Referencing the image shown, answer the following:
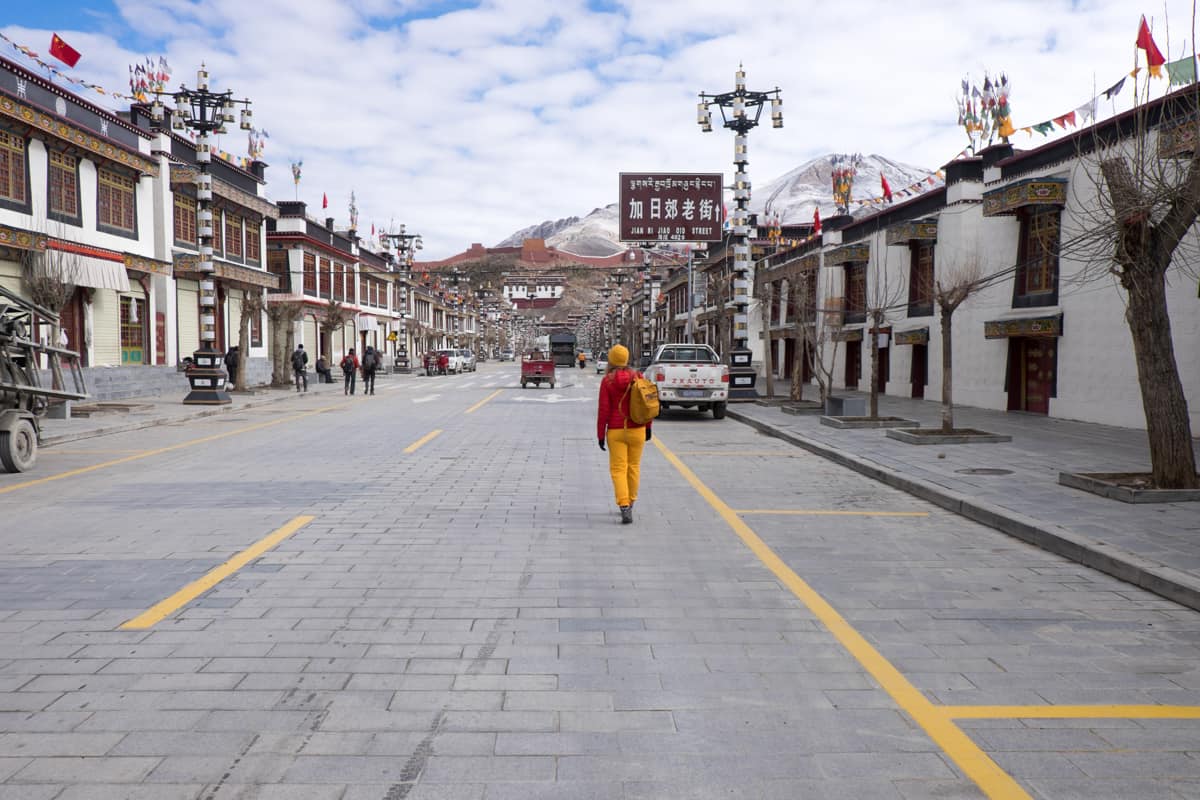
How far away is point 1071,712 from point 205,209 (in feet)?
89.5

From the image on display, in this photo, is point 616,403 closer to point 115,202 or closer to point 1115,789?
point 1115,789

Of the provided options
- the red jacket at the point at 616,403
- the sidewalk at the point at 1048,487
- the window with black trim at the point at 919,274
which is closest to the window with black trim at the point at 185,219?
the sidewalk at the point at 1048,487

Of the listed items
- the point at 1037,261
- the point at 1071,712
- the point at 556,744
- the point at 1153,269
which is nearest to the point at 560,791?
the point at 556,744

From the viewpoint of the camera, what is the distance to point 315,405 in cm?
2602

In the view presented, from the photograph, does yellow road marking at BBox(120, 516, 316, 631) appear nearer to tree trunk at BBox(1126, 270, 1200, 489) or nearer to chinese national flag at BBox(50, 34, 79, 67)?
tree trunk at BBox(1126, 270, 1200, 489)

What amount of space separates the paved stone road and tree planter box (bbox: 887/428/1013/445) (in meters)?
5.71

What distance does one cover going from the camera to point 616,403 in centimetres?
826

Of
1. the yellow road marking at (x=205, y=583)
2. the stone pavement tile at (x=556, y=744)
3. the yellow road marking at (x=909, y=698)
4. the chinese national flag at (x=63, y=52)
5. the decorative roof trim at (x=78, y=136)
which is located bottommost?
the yellow road marking at (x=909, y=698)

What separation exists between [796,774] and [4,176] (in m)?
27.5

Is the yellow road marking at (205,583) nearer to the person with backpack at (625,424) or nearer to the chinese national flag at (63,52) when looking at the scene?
the person with backpack at (625,424)

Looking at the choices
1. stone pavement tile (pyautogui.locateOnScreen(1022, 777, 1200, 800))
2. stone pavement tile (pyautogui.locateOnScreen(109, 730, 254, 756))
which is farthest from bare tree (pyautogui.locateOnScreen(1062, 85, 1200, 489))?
stone pavement tile (pyautogui.locateOnScreen(109, 730, 254, 756))

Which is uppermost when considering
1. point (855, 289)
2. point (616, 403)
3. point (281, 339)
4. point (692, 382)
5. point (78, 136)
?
point (78, 136)

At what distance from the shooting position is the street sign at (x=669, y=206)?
2902 cm

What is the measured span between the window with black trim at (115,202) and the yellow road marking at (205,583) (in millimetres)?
25654
